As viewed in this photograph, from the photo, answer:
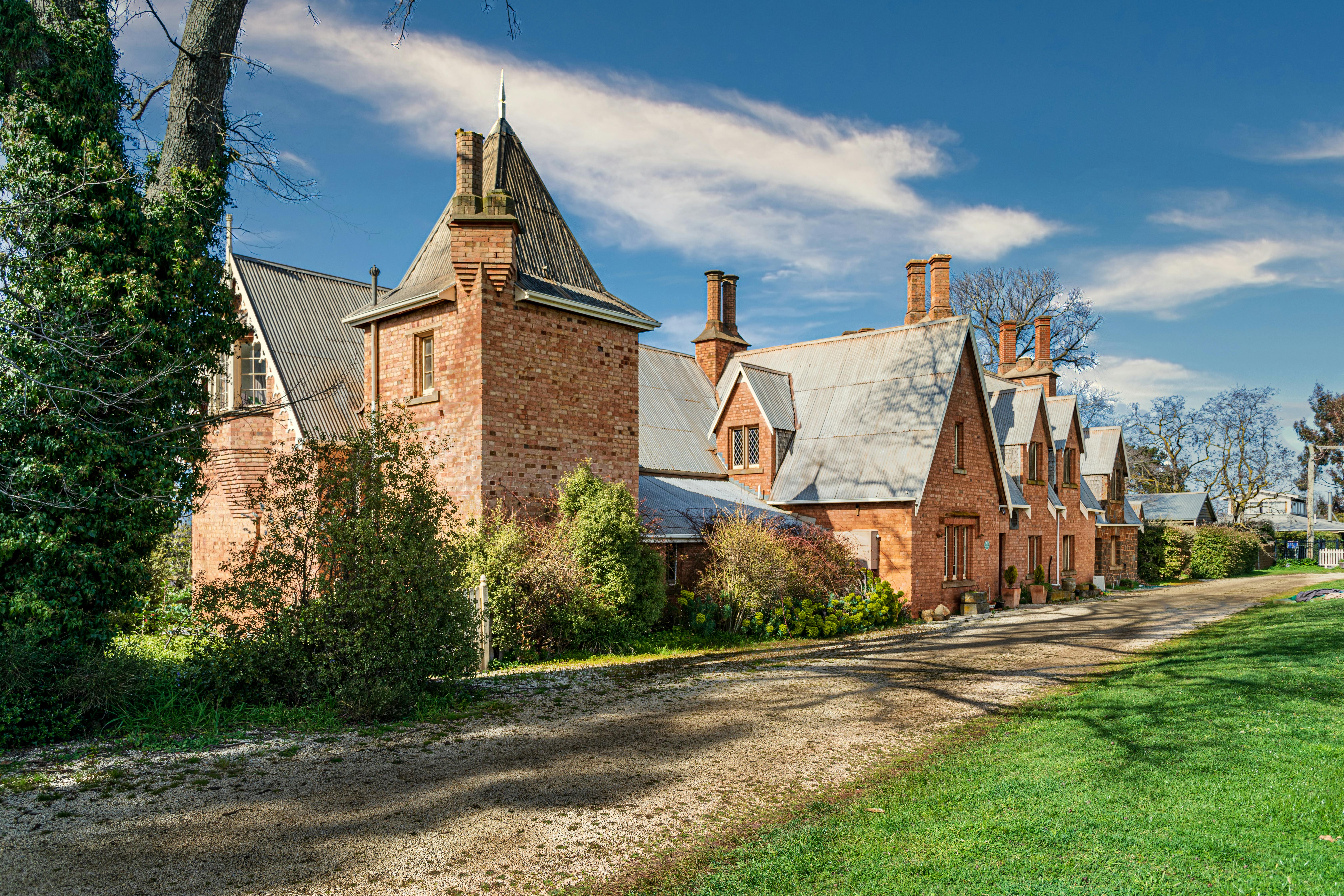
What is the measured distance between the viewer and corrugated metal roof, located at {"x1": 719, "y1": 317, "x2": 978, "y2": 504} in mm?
22156

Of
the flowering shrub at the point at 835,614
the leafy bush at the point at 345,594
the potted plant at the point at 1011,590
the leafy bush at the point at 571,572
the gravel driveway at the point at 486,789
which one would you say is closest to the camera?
the gravel driveway at the point at 486,789

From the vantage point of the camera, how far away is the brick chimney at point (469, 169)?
52.4 feet

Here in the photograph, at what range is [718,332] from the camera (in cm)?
2944

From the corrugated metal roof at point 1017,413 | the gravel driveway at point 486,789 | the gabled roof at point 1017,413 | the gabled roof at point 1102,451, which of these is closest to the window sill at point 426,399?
the gravel driveway at point 486,789

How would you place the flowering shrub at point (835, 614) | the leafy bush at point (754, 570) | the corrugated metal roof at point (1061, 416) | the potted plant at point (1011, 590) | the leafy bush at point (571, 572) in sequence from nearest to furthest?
the leafy bush at point (571, 572) → the leafy bush at point (754, 570) → the flowering shrub at point (835, 614) → the potted plant at point (1011, 590) → the corrugated metal roof at point (1061, 416)

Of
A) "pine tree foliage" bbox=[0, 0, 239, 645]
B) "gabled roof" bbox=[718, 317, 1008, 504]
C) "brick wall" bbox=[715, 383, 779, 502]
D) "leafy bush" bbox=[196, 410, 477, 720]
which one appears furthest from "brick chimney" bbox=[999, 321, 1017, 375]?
"pine tree foliage" bbox=[0, 0, 239, 645]

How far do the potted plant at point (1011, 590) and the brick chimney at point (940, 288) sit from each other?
28.0 ft

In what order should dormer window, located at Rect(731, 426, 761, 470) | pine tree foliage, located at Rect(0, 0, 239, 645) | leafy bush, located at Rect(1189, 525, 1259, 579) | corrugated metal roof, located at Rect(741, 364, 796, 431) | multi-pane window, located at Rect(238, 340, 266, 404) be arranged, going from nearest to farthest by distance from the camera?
pine tree foliage, located at Rect(0, 0, 239, 645)
multi-pane window, located at Rect(238, 340, 266, 404)
corrugated metal roof, located at Rect(741, 364, 796, 431)
dormer window, located at Rect(731, 426, 761, 470)
leafy bush, located at Rect(1189, 525, 1259, 579)

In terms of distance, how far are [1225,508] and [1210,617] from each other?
4579cm

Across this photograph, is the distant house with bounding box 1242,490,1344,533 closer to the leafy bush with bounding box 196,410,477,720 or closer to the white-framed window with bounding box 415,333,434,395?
the white-framed window with bounding box 415,333,434,395

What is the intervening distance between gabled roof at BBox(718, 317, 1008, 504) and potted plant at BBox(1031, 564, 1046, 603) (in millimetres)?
4239

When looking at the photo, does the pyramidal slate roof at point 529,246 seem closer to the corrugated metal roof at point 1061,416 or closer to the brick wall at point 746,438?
the brick wall at point 746,438

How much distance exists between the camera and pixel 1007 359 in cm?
3847

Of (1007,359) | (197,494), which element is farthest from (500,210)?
(1007,359)
